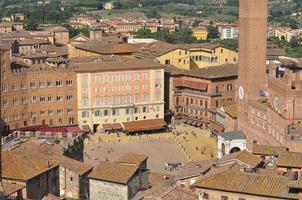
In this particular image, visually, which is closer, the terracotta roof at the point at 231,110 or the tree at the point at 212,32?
the terracotta roof at the point at 231,110

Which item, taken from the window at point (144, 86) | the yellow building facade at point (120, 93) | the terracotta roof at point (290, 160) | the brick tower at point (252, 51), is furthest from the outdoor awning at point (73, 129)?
the terracotta roof at point (290, 160)

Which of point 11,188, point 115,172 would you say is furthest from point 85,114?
point 11,188

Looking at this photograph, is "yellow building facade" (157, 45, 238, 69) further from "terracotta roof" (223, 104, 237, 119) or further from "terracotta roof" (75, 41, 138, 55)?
"terracotta roof" (223, 104, 237, 119)

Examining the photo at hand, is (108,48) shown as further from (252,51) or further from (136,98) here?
(252,51)

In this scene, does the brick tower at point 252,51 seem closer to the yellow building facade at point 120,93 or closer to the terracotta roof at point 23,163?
the yellow building facade at point 120,93

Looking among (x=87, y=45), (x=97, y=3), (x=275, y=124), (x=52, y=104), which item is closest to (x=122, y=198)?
(x=275, y=124)

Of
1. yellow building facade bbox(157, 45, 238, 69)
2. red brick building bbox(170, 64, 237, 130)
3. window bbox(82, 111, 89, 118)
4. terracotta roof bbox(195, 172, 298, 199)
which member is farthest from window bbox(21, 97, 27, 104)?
terracotta roof bbox(195, 172, 298, 199)

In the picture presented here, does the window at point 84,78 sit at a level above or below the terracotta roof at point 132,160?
above
